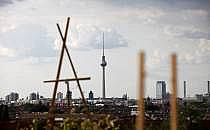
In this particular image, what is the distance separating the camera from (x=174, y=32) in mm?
6762

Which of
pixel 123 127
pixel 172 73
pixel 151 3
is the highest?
pixel 151 3

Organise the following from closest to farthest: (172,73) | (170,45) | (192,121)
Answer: (172,73) → (192,121) → (170,45)

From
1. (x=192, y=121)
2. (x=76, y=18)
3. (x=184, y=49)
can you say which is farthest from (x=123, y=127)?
(x=184, y=49)

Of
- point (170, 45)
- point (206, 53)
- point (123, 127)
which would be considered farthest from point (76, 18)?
point (206, 53)

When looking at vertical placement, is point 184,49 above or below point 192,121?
above

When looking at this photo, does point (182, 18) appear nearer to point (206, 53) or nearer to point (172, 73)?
point (206, 53)

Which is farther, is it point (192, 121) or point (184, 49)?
point (184, 49)

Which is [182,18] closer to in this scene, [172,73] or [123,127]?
[123,127]

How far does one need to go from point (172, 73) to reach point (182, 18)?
16.0 feet

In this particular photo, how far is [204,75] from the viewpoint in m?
7.79

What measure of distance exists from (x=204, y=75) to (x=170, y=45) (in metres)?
1.59

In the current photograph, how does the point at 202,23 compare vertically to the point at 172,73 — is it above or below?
above

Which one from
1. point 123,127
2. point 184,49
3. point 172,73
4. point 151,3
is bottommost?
point 123,127

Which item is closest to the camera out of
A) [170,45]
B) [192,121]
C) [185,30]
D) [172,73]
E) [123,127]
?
[172,73]
